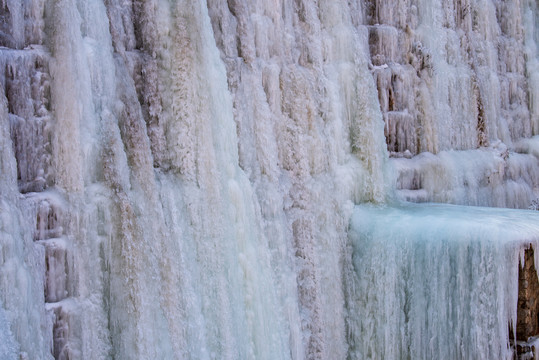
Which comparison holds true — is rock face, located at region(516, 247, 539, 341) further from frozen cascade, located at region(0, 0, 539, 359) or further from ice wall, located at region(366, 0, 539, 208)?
ice wall, located at region(366, 0, 539, 208)

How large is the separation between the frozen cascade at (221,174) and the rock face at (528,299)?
144 mm

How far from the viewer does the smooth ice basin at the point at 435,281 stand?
5.92 m

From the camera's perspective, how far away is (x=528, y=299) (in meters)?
5.99

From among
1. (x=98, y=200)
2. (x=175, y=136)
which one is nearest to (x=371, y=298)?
(x=175, y=136)

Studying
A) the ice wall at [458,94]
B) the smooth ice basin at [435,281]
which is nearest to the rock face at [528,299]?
the smooth ice basin at [435,281]

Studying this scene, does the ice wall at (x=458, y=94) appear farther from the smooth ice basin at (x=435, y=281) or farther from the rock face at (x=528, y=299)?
A: the rock face at (x=528, y=299)

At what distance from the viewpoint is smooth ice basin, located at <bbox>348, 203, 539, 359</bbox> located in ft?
19.4

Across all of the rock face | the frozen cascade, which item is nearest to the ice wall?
the frozen cascade

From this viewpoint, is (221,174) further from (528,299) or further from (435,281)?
(528,299)

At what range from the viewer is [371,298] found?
6.61 metres

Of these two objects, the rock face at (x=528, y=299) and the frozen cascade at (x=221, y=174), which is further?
the rock face at (x=528, y=299)

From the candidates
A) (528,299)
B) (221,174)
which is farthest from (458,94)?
(221,174)

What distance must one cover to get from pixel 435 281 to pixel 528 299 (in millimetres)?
805

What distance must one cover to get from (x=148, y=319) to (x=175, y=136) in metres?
1.48
